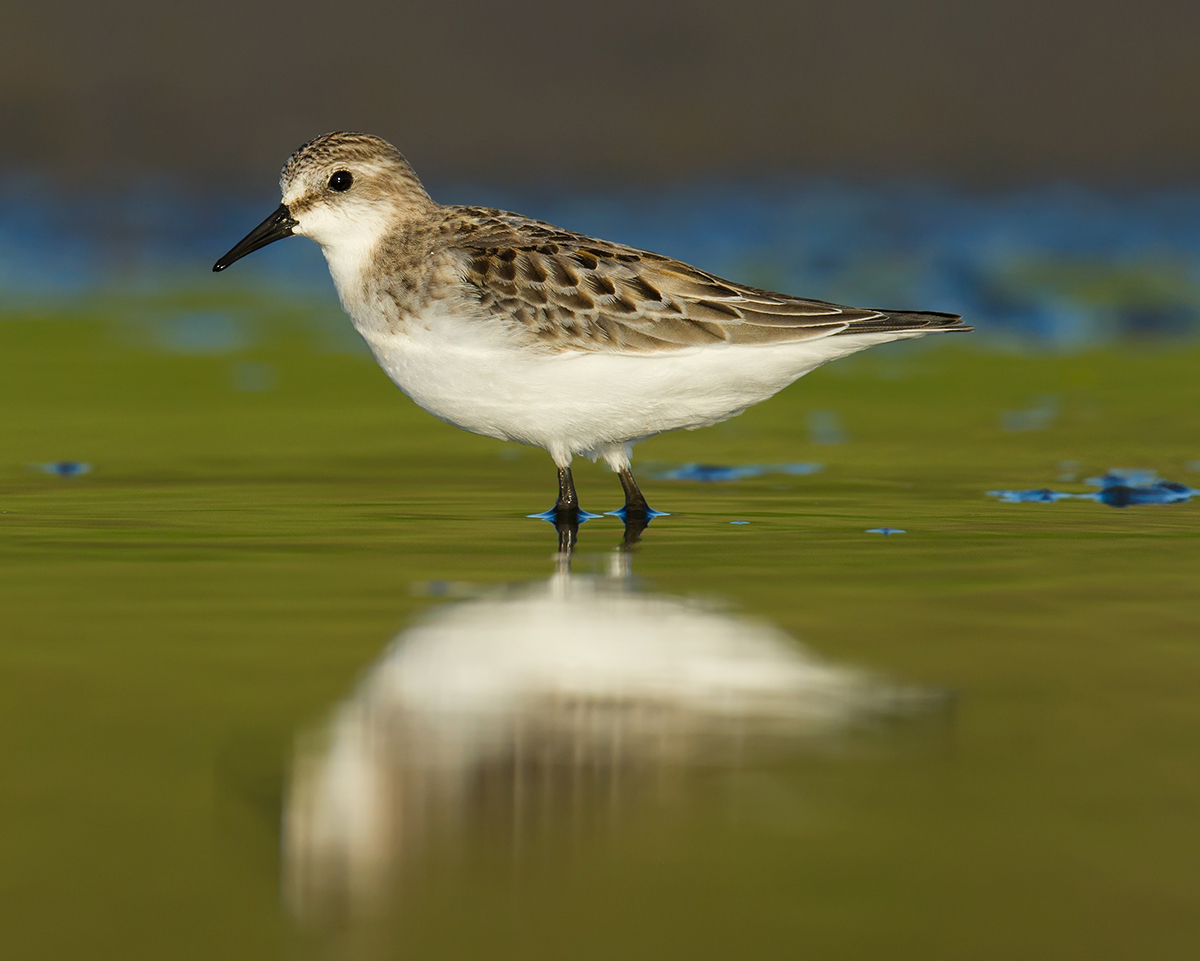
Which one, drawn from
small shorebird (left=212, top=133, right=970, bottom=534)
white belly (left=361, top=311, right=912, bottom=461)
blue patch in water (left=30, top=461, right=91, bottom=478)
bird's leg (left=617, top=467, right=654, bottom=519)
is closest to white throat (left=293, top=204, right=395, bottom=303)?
small shorebird (left=212, top=133, right=970, bottom=534)

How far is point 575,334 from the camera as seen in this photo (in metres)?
8.59

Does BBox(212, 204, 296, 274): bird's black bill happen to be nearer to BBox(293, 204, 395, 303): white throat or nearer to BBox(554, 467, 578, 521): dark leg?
BBox(293, 204, 395, 303): white throat

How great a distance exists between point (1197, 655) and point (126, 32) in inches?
918

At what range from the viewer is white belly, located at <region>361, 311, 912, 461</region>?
8578 millimetres

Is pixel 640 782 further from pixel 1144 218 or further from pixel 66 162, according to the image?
pixel 66 162

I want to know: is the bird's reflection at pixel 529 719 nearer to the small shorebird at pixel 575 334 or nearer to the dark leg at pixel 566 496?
the small shorebird at pixel 575 334

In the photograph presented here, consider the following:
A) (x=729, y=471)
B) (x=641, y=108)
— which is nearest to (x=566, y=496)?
(x=729, y=471)

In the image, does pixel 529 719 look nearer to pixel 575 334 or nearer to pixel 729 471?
pixel 575 334

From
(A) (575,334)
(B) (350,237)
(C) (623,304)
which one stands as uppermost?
(B) (350,237)

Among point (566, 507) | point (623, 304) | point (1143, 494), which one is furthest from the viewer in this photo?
point (1143, 494)

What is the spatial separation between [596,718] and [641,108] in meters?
22.5

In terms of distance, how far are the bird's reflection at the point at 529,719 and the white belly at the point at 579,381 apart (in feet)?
6.50

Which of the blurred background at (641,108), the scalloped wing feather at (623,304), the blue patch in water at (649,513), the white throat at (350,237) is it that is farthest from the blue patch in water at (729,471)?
the blurred background at (641,108)

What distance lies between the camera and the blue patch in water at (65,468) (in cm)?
1011
